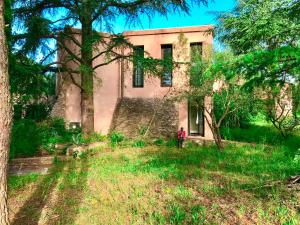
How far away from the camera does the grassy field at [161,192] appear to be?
563 centimetres

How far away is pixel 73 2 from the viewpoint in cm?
1456

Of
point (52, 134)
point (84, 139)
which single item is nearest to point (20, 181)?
point (52, 134)

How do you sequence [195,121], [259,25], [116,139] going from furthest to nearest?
1. [195,121]
2. [116,139]
3. [259,25]

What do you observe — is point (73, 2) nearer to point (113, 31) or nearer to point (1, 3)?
point (113, 31)

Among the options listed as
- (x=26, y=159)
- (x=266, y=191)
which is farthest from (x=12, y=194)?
(x=266, y=191)

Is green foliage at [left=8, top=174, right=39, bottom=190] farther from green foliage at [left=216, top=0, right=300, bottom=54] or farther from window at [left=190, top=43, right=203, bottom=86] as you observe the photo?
window at [left=190, top=43, right=203, bottom=86]

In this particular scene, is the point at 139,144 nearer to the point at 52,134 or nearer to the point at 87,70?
Result: the point at 52,134

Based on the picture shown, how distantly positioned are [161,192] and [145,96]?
489 inches

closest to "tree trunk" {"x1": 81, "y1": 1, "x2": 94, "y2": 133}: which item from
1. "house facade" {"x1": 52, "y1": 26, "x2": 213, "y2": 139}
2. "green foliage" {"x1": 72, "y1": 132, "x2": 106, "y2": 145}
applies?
"green foliage" {"x1": 72, "y1": 132, "x2": 106, "y2": 145}

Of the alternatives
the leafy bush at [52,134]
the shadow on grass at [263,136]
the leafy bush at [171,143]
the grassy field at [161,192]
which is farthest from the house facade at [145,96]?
the grassy field at [161,192]

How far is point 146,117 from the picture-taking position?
742 inches

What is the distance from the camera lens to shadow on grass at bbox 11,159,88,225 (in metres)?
5.85

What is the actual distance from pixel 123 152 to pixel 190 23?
365 inches

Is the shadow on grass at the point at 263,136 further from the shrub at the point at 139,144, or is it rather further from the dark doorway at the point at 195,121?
the shrub at the point at 139,144
